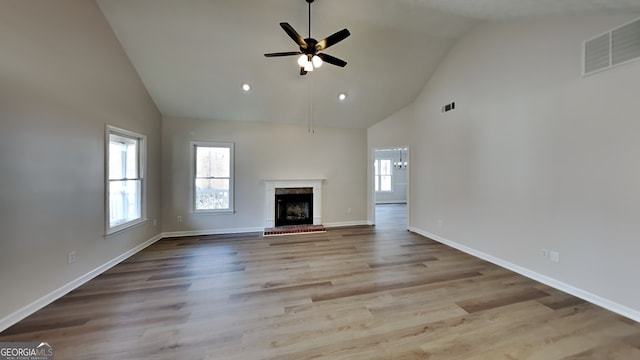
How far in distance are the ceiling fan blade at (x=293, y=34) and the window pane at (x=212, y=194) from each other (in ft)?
12.7

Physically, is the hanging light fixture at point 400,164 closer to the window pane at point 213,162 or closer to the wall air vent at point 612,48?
the window pane at point 213,162

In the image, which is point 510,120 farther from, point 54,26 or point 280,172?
point 54,26

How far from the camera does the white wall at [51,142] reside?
2.20 meters

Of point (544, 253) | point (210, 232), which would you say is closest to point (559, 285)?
point (544, 253)

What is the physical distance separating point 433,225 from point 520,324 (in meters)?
2.94

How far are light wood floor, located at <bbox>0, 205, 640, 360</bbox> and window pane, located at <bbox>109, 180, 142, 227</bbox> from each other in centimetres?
84

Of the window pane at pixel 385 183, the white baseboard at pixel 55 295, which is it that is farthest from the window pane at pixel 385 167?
the white baseboard at pixel 55 295

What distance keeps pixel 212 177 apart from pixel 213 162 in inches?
14.1

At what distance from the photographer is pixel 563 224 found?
114 inches

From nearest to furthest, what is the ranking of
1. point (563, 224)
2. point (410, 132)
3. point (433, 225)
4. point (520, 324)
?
point (520, 324)
point (563, 224)
point (433, 225)
point (410, 132)

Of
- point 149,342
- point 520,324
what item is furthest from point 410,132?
point 149,342

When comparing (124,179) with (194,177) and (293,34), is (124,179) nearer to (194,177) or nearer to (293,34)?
(194,177)

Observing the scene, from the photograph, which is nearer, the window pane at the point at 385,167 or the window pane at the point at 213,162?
the window pane at the point at 213,162

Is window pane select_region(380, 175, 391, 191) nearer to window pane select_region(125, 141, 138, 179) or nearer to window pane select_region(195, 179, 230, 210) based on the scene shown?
window pane select_region(195, 179, 230, 210)
